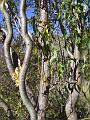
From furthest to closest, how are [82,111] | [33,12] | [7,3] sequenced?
[82,111], [33,12], [7,3]

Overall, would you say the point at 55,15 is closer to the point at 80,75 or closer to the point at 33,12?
the point at 33,12

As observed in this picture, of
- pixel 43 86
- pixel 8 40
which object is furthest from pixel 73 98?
pixel 8 40

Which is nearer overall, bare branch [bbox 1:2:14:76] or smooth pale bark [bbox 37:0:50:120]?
bare branch [bbox 1:2:14:76]

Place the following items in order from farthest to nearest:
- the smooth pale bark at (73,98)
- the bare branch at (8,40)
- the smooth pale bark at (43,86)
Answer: the smooth pale bark at (73,98) < the smooth pale bark at (43,86) < the bare branch at (8,40)

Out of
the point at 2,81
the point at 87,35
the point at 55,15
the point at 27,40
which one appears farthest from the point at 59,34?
the point at 2,81

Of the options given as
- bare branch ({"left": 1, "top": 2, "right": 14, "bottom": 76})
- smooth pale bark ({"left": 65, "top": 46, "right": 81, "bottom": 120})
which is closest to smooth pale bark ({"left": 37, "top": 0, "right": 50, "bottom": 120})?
bare branch ({"left": 1, "top": 2, "right": 14, "bottom": 76})

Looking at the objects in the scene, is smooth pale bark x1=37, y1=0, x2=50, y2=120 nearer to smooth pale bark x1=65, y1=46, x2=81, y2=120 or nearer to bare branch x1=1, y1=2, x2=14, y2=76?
bare branch x1=1, y1=2, x2=14, y2=76

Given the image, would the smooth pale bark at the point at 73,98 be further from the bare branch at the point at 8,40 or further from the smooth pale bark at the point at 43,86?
the bare branch at the point at 8,40

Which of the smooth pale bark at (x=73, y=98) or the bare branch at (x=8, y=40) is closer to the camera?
the bare branch at (x=8, y=40)

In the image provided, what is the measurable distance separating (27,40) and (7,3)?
575 millimetres

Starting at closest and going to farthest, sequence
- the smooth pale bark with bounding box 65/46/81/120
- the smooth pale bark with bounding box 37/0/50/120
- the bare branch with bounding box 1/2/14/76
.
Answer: the bare branch with bounding box 1/2/14/76
the smooth pale bark with bounding box 37/0/50/120
the smooth pale bark with bounding box 65/46/81/120

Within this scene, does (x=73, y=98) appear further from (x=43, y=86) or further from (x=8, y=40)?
(x=8, y=40)

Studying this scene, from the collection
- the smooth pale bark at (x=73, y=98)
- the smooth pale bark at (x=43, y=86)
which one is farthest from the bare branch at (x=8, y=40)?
the smooth pale bark at (x=73, y=98)

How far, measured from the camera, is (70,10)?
429 centimetres
